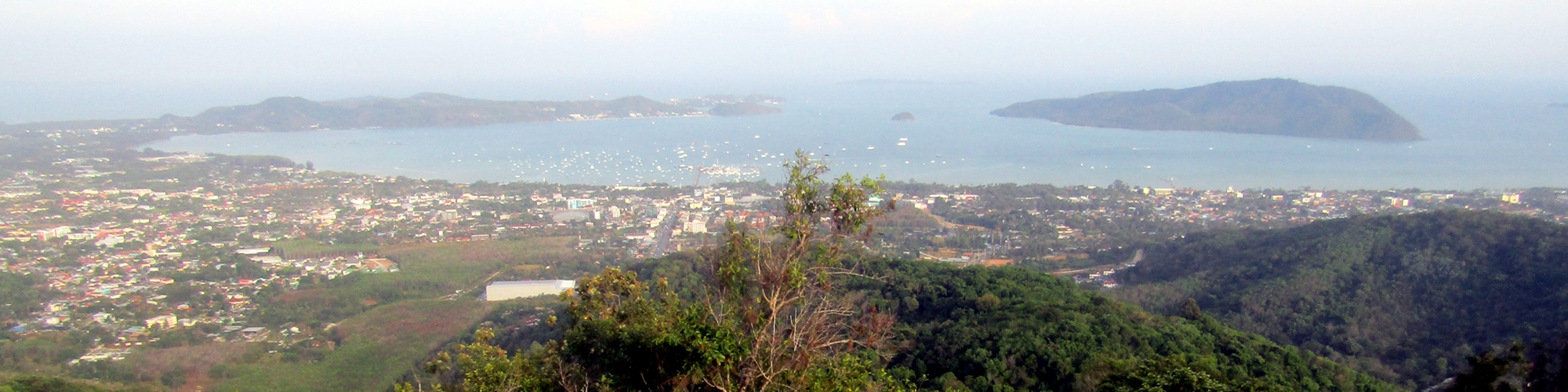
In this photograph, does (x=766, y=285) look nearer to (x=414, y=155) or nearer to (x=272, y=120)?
(x=414, y=155)

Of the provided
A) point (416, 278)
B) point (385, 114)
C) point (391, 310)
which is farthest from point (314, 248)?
point (385, 114)

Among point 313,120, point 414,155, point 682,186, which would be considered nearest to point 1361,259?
point 682,186

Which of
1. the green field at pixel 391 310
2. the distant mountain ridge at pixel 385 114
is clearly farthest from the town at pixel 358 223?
the distant mountain ridge at pixel 385 114

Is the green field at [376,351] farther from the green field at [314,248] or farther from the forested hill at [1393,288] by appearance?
the forested hill at [1393,288]

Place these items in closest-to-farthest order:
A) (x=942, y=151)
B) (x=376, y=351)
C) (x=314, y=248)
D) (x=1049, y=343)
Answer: (x=1049, y=343), (x=376, y=351), (x=314, y=248), (x=942, y=151)

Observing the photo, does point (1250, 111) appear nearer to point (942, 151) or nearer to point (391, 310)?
point (942, 151)

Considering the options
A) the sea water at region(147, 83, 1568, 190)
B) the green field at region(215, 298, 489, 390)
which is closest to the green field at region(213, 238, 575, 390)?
the green field at region(215, 298, 489, 390)
